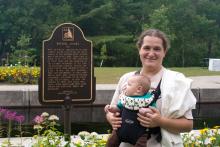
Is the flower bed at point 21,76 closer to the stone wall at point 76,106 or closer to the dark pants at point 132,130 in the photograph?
the stone wall at point 76,106

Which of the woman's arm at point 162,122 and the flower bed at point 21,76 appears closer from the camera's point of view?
the woman's arm at point 162,122

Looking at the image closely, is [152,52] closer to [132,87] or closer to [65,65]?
[132,87]

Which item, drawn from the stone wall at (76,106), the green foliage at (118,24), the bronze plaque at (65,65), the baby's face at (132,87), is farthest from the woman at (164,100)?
the green foliage at (118,24)

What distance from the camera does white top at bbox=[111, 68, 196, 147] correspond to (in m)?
2.82

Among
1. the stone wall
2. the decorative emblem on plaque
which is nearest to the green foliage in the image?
the stone wall

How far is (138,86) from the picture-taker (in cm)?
282

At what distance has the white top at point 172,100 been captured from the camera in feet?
9.27

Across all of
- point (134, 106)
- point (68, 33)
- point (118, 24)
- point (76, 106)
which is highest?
point (118, 24)

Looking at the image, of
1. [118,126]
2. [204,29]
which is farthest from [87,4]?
[118,126]

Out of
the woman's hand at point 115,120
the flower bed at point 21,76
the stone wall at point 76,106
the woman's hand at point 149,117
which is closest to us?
the woman's hand at point 149,117

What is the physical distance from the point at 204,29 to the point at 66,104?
38378mm

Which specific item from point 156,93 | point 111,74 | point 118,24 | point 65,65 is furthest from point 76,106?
point 118,24

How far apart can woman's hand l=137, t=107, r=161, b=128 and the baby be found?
41mm

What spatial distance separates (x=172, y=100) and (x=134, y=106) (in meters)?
0.23
